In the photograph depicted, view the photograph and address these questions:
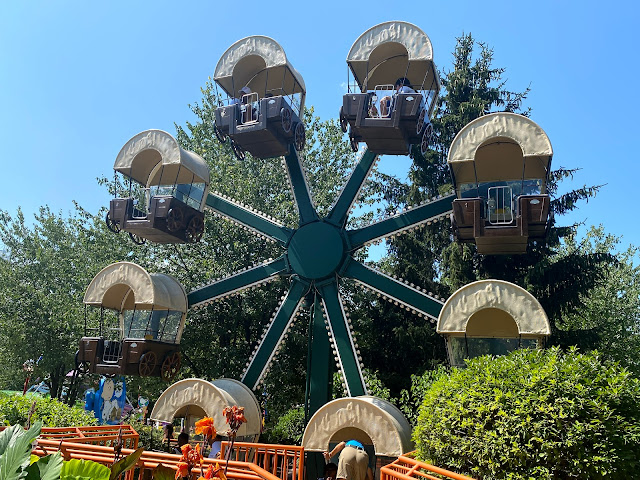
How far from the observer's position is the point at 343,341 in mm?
12305

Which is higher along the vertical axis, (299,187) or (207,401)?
(299,187)

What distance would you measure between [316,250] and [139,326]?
179 inches

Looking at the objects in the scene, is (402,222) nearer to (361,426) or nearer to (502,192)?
(502,192)

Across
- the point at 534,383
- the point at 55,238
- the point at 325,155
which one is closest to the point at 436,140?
the point at 325,155

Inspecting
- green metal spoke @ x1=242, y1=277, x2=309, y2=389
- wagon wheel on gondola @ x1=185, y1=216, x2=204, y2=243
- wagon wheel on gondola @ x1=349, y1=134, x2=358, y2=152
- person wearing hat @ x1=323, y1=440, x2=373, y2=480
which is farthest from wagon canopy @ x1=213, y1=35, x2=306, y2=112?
person wearing hat @ x1=323, y1=440, x2=373, y2=480

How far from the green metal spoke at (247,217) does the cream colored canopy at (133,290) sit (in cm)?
228

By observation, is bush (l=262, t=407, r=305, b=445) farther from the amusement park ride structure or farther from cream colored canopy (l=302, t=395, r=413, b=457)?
cream colored canopy (l=302, t=395, r=413, b=457)

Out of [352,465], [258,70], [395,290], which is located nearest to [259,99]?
[258,70]

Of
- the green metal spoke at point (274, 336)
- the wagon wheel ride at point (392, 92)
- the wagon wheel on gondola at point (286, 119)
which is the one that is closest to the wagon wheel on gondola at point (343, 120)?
the wagon wheel ride at point (392, 92)

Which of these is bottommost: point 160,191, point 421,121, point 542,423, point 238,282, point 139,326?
point 542,423

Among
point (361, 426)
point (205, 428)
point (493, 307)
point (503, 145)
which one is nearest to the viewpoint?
point (205, 428)

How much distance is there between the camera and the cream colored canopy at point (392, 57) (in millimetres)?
12805

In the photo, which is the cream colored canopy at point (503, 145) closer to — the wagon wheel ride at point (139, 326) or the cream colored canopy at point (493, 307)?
the cream colored canopy at point (493, 307)

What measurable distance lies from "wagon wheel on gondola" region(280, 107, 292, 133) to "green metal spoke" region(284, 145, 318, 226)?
847 mm
